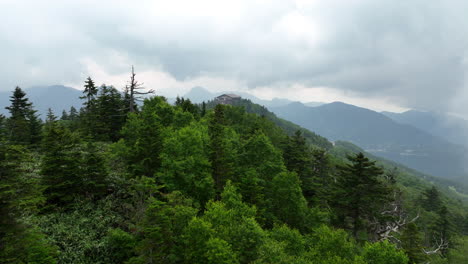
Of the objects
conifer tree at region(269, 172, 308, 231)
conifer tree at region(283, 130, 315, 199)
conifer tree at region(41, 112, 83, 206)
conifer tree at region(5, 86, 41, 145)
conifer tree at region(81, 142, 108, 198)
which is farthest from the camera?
conifer tree at region(283, 130, 315, 199)

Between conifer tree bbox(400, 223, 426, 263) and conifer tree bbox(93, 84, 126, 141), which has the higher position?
conifer tree bbox(93, 84, 126, 141)

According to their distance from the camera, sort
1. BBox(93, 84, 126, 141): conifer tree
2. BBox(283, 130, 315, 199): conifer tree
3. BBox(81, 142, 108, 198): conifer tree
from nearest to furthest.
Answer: BBox(81, 142, 108, 198): conifer tree < BBox(283, 130, 315, 199): conifer tree < BBox(93, 84, 126, 141): conifer tree

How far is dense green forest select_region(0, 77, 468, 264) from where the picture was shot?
16047 mm

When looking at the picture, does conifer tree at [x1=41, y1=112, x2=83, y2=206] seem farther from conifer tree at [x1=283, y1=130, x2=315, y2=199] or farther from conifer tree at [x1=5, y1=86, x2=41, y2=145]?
conifer tree at [x1=283, y1=130, x2=315, y2=199]

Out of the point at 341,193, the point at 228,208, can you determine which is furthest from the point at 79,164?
the point at 341,193

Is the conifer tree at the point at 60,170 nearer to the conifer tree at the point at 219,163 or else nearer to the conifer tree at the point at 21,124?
the conifer tree at the point at 219,163

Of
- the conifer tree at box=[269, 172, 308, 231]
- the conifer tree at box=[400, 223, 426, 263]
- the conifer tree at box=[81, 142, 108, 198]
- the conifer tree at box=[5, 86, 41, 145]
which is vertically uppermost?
the conifer tree at box=[5, 86, 41, 145]

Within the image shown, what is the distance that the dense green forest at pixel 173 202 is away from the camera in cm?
1605

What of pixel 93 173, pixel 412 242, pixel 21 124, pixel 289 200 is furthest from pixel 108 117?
pixel 412 242

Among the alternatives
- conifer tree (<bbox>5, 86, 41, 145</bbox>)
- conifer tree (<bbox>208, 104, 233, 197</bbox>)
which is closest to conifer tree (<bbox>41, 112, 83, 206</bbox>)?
conifer tree (<bbox>208, 104, 233, 197</bbox>)

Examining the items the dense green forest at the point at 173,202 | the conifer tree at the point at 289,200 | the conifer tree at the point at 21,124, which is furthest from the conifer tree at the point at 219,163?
the conifer tree at the point at 21,124

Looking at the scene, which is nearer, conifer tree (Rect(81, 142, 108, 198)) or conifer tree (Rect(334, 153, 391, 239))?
conifer tree (Rect(81, 142, 108, 198))

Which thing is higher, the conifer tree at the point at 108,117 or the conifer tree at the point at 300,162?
the conifer tree at the point at 108,117

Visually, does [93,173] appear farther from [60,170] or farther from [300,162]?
[300,162]
